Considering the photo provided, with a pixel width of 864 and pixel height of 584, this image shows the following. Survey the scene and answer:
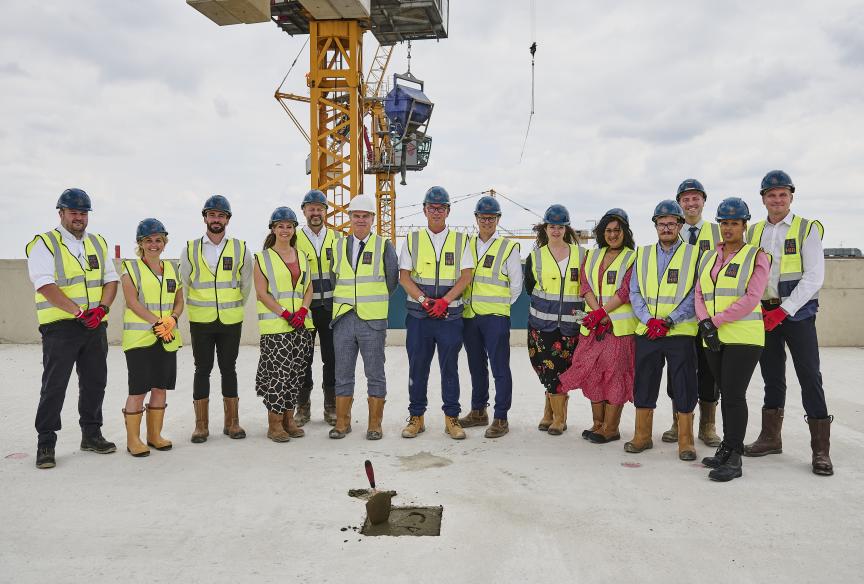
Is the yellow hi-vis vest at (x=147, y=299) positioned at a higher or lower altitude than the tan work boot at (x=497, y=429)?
higher

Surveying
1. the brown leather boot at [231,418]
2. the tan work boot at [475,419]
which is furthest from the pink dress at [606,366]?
the brown leather boot at [231,418]

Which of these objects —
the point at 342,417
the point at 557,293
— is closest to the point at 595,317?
the point at 557,293

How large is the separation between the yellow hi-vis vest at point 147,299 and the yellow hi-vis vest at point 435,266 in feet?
6.43

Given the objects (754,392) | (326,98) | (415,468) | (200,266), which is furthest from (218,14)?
(326,98)

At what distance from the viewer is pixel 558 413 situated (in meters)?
5.40

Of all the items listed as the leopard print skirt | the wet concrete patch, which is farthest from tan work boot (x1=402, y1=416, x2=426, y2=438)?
the wet concrete patch

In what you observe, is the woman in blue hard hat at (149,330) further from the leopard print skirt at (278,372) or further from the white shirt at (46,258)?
the leopard print skirt at (278,372)

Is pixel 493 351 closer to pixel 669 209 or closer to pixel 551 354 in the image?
pixel 551 354

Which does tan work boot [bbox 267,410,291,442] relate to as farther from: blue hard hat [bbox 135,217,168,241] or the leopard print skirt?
blue hard hat [bbox 135,217,168,241]

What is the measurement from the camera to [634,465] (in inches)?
175

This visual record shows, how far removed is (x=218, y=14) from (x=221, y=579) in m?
6.62

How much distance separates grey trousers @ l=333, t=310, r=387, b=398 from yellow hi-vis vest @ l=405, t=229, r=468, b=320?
43cm

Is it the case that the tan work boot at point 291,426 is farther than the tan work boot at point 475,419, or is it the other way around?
the tan work boot at point 475,419

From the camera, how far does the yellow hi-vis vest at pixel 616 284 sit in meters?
4.89
